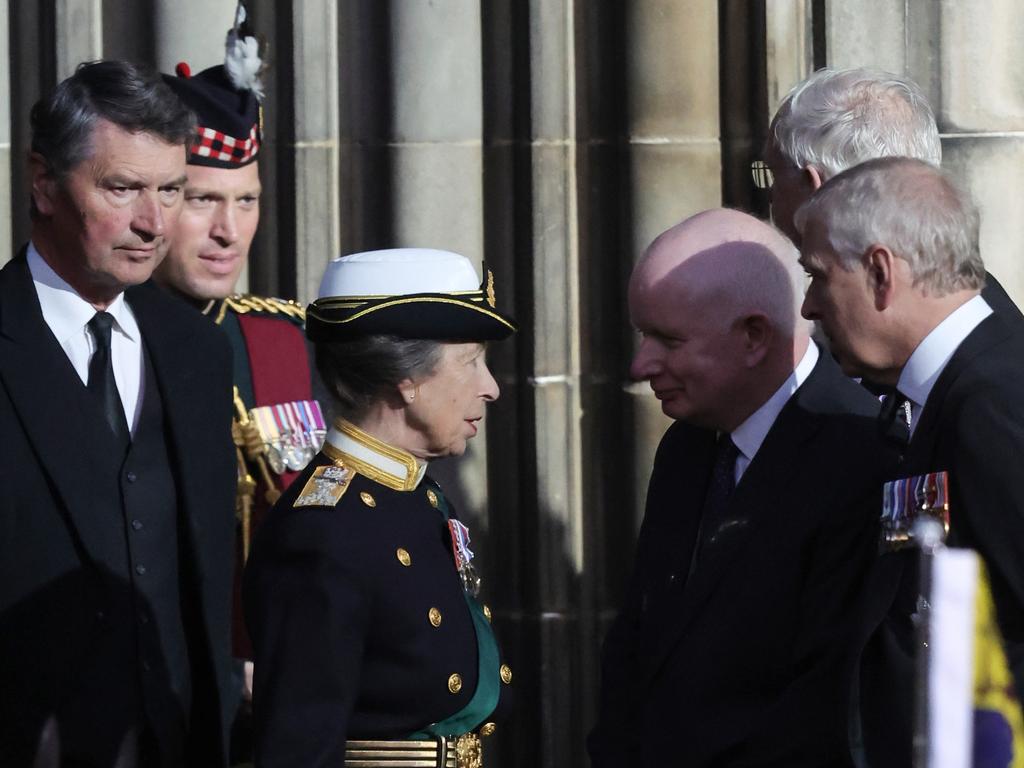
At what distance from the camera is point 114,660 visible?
327cm

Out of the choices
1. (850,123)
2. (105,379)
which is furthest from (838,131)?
(105,379)

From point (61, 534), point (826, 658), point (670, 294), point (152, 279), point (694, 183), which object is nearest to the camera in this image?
point (826, 658)

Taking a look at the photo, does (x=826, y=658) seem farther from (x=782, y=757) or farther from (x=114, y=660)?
(x=114, y=660)

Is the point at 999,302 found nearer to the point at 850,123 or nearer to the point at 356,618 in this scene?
the point at 850,123

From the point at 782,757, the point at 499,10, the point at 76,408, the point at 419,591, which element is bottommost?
the point at 782,757

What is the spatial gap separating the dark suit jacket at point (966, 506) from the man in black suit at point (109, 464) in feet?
4.27

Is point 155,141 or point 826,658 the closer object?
point 826,658

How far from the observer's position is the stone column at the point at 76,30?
471cm

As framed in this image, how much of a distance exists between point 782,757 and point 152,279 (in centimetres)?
183

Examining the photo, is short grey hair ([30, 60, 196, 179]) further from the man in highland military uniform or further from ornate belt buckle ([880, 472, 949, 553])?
ornate belt buckle ([880, 472, 949, 553])

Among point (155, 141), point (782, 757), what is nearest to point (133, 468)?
point (155, 141)

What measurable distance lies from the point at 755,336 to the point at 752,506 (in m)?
0.27

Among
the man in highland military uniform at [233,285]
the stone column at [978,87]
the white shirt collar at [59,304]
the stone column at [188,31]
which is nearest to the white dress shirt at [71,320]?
the white shirt collar at [59,304]

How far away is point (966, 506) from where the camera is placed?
2.55 metres
